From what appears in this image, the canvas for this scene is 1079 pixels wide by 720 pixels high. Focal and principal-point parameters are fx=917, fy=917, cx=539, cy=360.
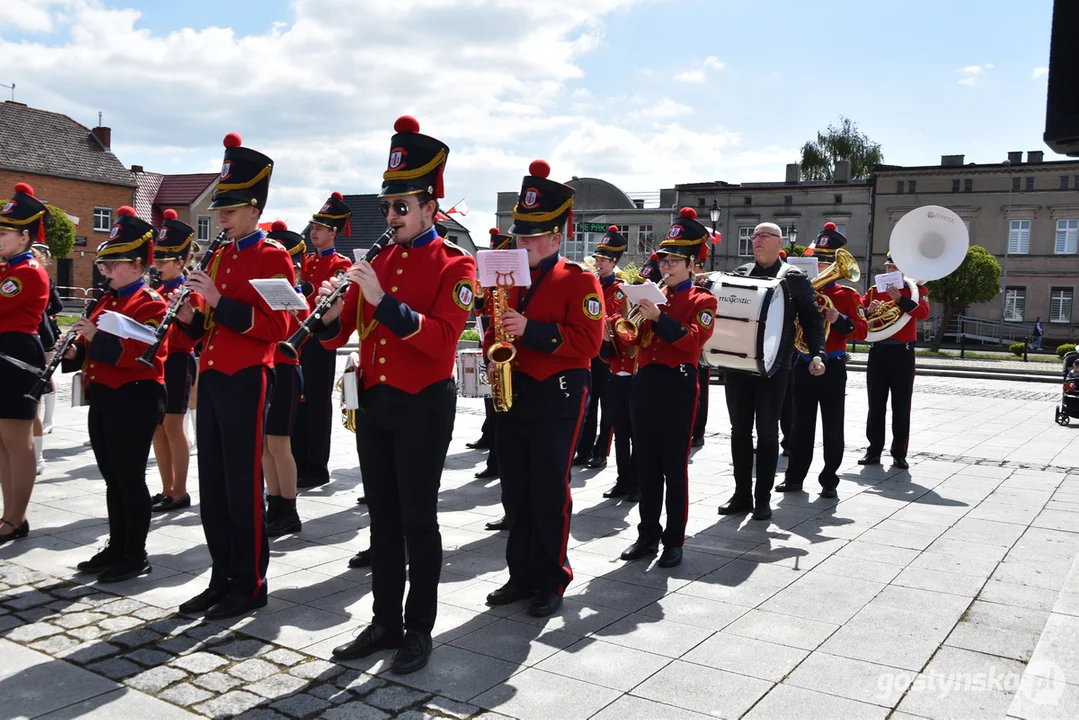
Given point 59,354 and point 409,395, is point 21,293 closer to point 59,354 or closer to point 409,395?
point 59,354

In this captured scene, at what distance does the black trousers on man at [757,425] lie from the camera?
24.9 ft

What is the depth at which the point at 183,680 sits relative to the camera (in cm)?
422

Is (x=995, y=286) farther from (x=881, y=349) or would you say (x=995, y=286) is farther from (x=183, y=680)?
(x=183, y=680)

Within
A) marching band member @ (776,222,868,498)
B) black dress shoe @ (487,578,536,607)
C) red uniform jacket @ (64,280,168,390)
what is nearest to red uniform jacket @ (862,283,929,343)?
marching band member @ (776,222,868,498)

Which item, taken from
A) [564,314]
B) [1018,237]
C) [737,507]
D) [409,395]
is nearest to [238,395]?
[409,395]

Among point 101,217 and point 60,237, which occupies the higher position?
point 101,217

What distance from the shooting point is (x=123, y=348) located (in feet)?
18.4

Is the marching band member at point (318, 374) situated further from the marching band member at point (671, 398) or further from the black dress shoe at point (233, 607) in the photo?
the black dress shoe at point (233, 607)

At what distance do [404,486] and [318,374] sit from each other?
4.30m

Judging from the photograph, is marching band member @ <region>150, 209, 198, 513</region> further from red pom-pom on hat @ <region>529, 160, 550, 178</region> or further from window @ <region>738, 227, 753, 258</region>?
window @ <region>738, 227, 753, 258</region>

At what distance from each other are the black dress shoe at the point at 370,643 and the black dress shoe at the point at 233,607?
0.82 metres

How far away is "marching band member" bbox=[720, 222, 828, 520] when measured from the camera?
762 cm

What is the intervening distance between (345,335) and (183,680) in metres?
1.83

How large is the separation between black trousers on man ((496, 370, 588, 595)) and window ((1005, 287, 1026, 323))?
52777 mm
